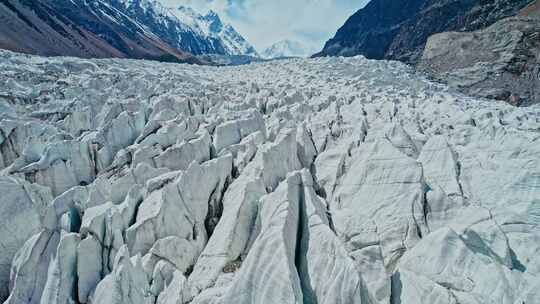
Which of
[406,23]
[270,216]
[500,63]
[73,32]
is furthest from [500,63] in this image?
[73,32]

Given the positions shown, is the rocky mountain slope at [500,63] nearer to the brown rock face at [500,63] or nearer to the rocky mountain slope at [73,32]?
the brown rock face at [500,63]

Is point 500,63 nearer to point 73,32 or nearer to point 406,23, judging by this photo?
point 406,23

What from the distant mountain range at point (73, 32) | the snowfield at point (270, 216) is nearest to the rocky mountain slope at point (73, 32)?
the distant mountain range at point (73, 32)

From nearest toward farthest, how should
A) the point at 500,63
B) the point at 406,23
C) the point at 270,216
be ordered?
the point at 270,216
the point at 500,63
the point at 406,23

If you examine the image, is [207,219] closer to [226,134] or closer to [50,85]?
[226,134]

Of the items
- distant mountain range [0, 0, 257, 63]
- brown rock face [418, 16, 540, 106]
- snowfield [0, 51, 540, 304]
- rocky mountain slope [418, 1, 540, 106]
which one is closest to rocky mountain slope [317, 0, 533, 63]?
rocky mountain slope [418, 1, 540, 106]

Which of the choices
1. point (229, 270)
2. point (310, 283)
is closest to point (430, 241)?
point (310, 283)
